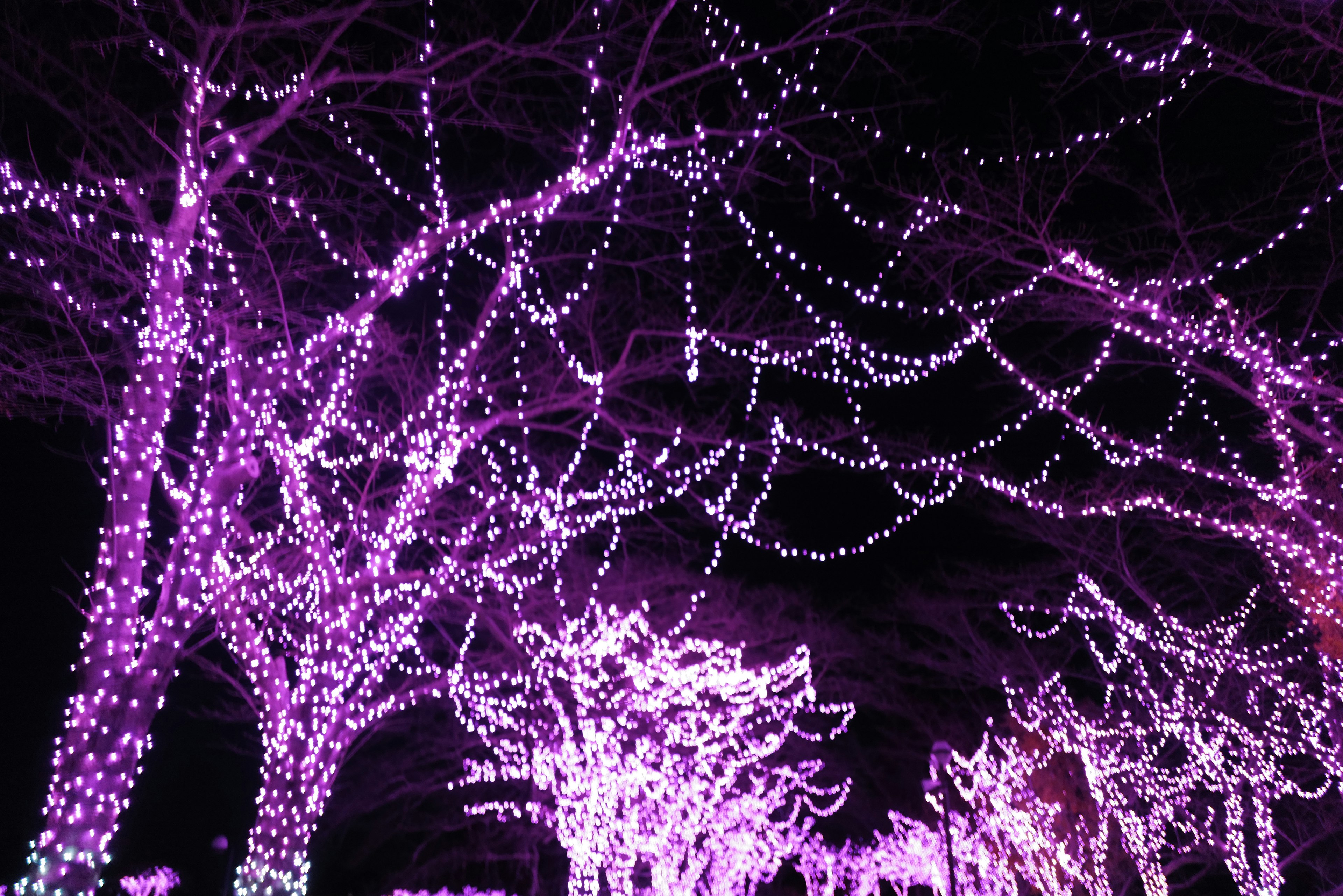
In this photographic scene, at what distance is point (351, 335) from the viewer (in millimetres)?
8508

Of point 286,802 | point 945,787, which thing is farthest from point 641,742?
point 286,802

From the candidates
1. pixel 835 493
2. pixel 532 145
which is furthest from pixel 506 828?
pixel 532 145

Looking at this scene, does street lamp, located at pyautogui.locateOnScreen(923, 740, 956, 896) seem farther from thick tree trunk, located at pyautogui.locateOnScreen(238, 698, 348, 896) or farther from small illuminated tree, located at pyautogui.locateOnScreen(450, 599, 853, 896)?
thick tree trunk, located at pyautogui.locateOnScreen(238, 698, 348, 896)

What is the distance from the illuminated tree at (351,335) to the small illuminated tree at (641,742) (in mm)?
1517

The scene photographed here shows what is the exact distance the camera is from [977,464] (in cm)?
1008

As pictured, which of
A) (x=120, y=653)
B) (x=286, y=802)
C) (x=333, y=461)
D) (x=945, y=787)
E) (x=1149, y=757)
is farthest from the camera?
(x=1149, y=757)

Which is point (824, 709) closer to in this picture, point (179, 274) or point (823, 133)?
point (823, 133)

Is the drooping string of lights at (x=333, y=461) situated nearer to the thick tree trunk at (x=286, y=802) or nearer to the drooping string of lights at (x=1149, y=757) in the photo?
the thick tree trunk at (x=286, y=802)

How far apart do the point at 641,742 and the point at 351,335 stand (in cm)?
736

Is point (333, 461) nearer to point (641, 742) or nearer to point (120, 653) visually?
point (120, 653)

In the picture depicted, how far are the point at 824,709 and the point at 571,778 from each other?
754 centimetres

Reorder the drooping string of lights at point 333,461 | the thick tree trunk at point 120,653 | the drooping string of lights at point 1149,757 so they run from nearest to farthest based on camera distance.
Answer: the thick tree trunk at point 120,653 → the drooping string of lights at point 333,461 → the drooping string of lights at point 1149,757

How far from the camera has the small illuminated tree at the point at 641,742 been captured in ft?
40.0

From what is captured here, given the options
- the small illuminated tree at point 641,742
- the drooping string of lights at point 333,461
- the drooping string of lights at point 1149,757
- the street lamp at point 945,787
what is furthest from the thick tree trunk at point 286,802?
the drooping string of lights at point 1149,757
